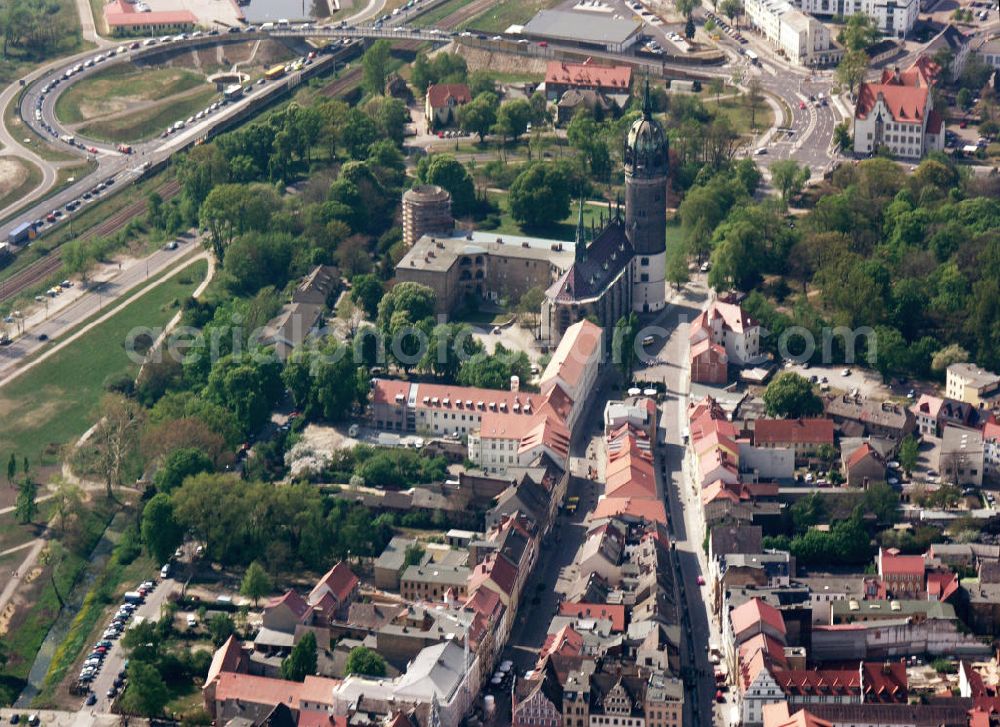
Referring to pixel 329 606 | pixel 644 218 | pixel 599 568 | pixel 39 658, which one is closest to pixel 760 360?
pixel 644 218

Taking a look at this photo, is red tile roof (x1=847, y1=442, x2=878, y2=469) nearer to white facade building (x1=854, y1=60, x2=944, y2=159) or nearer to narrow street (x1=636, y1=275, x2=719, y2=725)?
narrow street (x1=636, y1=275, x2=719, y2=725)

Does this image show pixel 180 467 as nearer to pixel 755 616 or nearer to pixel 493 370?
pixel 493 370

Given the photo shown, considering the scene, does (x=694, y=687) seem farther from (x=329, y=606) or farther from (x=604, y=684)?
(x=329, y=606)

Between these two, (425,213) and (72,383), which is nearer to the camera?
(72,383)

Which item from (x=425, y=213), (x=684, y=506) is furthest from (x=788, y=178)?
(x=684, y=506)

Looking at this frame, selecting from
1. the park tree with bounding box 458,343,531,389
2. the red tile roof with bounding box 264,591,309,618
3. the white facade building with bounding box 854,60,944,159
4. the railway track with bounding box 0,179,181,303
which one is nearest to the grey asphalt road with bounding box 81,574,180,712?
the red tile roof with bounding box 264,591,309,618

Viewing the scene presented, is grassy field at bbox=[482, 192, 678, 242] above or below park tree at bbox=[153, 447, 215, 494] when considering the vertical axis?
below

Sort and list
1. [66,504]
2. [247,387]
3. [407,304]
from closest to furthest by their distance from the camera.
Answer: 1. [66,504]
2. [247,387]
3. [407,304]
